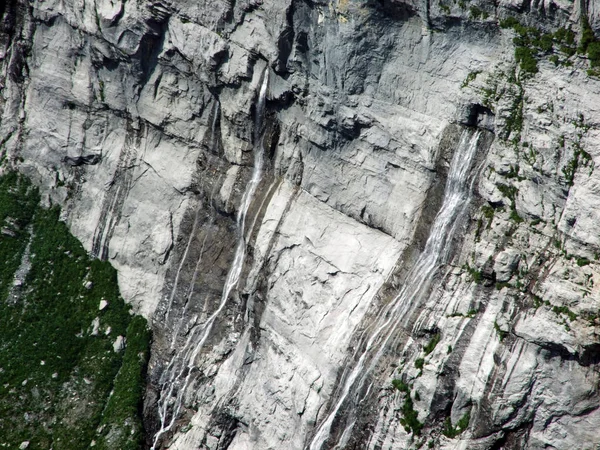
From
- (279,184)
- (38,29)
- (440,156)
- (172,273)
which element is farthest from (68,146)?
(440,156)

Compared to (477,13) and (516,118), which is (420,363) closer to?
(516,118)

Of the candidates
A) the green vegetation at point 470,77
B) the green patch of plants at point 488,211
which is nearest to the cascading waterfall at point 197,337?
the green vegetation at point 470,77

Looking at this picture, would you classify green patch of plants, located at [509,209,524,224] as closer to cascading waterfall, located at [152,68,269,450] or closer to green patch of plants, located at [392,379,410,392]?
green patch of plants, located at [392,379,410,392]

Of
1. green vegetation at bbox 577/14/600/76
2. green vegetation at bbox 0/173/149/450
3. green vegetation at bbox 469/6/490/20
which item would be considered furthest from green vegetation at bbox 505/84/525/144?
green vegetation at bbox 0/173/149/450

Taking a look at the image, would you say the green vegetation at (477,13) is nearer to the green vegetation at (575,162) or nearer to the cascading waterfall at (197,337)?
the green vegetation at (575,162)

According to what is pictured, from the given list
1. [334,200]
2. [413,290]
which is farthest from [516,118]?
[334,200]

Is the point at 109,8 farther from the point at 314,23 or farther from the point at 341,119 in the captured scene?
the point at 341,119
